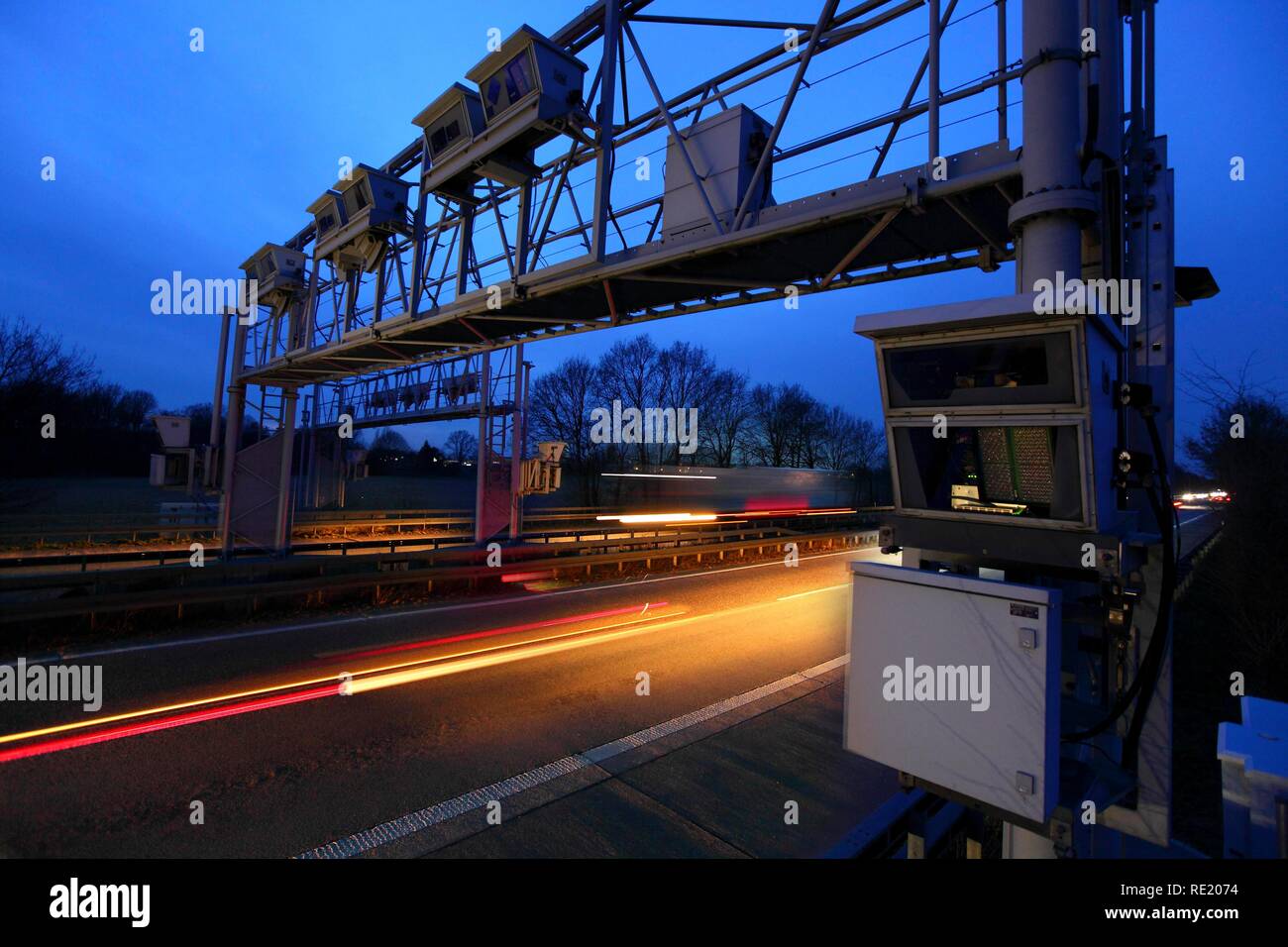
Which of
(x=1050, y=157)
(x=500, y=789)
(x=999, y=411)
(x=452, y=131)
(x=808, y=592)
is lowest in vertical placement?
(x=808, y=592)

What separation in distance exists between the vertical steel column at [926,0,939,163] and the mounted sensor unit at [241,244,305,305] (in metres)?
15.4

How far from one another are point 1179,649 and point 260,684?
14.8m

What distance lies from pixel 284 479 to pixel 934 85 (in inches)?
667

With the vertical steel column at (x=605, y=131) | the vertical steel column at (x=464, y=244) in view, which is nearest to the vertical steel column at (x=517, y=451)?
the vertical steel column at (x=464, y=244)

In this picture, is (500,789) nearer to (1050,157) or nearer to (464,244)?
(1050,157)

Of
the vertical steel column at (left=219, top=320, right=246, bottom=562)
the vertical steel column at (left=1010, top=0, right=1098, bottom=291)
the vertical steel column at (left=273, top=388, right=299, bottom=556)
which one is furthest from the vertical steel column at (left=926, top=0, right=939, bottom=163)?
the vertical steel column at (left=219, top=320, right=246, bottom=562)

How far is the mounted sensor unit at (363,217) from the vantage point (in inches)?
452

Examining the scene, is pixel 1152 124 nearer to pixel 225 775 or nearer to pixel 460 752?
pixel 460 752

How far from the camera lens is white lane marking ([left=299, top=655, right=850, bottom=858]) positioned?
12.7 ft

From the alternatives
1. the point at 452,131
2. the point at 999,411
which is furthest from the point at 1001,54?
the point at 452,131

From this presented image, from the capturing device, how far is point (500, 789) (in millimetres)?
4652

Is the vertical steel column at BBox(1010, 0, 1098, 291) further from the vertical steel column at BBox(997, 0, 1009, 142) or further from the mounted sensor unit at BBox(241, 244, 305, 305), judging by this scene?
the mounted sensor unit at BBox(241, 244, 305, 305)
